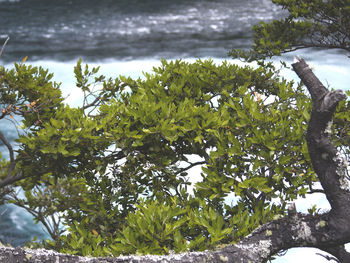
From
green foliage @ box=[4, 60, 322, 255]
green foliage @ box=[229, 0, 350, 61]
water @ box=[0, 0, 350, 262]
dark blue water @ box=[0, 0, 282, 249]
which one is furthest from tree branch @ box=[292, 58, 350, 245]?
dark blue water @ box=[0, 0, 282, 249]

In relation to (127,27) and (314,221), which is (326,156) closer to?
(314,221)

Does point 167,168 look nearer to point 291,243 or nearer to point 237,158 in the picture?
point 237,158

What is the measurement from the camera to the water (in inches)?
697

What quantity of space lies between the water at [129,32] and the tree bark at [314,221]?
13.9 metres

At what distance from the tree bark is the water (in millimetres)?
13923

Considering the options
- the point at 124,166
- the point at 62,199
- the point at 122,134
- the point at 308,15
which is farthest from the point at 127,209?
the point at 308,15

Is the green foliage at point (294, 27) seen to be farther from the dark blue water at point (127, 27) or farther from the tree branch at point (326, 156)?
the dark blue water at point (127, 27)

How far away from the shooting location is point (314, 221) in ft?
8.34

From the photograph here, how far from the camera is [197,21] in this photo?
21734 mm

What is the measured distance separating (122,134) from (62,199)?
71.7 inches

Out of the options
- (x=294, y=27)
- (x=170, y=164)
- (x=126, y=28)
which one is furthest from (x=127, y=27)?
(x=170, y=164)

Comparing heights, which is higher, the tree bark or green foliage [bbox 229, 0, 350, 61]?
green foliage [bbox 229, 0, 350, 61]

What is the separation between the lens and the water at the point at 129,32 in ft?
58.1

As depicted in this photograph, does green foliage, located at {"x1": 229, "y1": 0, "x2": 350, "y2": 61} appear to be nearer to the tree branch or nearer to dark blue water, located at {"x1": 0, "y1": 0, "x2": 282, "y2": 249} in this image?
the tree branch
